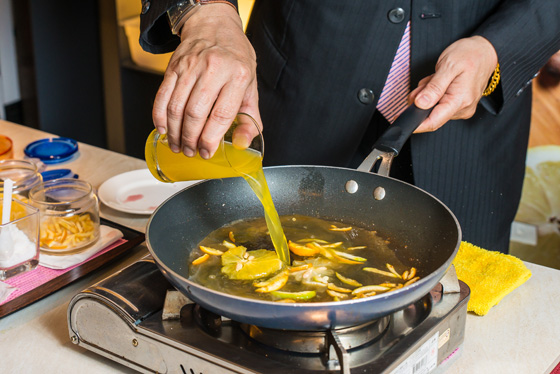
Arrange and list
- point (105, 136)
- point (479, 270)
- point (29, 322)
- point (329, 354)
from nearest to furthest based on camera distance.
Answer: point (329, 354) → point (29, 322) → point (479, 270) → point (105, 136)

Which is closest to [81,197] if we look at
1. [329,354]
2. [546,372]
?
[329,354]

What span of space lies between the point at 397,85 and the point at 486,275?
63cm

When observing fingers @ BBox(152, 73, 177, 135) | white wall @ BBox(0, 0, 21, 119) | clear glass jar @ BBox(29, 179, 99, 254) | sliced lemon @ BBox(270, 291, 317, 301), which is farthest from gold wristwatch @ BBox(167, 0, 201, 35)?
white wall @ BBox(0, 0, 21, 119)

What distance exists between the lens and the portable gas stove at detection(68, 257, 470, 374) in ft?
3.37

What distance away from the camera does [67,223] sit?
5.02ft

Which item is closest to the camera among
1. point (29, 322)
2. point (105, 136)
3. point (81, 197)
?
point (29, 322)

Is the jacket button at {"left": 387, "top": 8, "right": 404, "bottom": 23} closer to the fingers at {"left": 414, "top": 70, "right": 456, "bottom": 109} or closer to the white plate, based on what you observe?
the fingers at {"left": 414, "top": 70, "right": 456, "bottom": 109}

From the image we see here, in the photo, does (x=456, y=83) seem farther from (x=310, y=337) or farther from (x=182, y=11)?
(x=310, y=337)

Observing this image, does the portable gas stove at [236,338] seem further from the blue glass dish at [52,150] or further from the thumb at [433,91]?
the blue glass dish at [52,150]

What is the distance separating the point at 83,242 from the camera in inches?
60.0

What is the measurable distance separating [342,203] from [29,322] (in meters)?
0.73

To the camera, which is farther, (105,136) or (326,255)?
(105,136)

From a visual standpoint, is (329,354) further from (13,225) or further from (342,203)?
(13,225)

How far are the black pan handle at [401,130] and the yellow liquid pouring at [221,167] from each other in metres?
0.28
